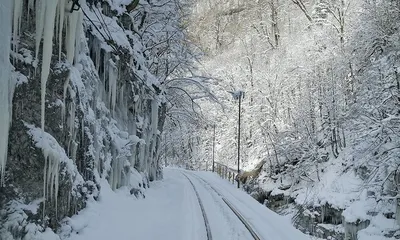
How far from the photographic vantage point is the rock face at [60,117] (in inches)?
218

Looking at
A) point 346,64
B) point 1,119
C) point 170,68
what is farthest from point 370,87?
point 1,119

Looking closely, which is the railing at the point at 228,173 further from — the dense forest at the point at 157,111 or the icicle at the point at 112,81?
the icicle at the point at 112,81

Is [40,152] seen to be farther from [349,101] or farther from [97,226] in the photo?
[349,101]

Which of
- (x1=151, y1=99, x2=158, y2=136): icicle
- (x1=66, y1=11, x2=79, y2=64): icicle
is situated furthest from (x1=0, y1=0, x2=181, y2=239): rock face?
(x1=151, y1=99, x2=158, y2=136): icicle

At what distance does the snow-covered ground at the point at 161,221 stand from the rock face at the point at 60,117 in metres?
0.41

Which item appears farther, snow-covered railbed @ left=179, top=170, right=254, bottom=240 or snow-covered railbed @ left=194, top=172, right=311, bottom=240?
snow-covered railbed @ left=194, top=172, right=311, bottom=240

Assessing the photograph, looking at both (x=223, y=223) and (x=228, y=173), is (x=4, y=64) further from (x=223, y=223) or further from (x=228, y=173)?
(x=228, y=173)

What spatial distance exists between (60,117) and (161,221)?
4.74m

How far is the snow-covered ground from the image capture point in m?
7.86

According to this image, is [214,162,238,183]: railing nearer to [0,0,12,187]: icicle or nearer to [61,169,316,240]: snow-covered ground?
[61,169,316,240]: snow-covered ground

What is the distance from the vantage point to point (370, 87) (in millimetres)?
13594

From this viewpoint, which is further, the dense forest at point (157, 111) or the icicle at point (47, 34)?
the dense forest at point (157, 111)

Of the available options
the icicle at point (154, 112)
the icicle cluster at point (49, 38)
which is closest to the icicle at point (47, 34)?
the icicle cluster at point (49, 38)

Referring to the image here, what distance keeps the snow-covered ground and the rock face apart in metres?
0.41
